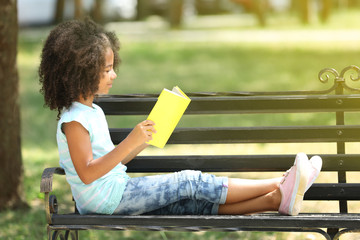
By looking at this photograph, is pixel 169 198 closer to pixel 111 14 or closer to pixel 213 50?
pixel 213 50

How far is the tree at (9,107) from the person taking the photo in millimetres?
5344

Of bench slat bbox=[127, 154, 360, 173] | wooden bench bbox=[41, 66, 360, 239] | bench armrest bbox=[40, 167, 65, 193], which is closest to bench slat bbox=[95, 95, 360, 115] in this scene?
wooden bench bbox=[41, 66, 360, 239]

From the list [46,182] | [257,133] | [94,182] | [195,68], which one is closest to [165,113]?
[94,182]

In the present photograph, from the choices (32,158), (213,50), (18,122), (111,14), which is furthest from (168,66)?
(111,14)

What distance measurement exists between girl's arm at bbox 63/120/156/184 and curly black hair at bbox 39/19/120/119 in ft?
0.68

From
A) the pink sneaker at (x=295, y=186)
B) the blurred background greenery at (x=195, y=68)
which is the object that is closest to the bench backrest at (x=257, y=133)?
the pink sneaker at (x=295, y=186)

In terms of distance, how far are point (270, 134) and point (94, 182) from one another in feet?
3.48

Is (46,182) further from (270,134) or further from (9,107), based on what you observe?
(9,107)

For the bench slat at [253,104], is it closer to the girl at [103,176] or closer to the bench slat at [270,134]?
the bench slat at [270,134]

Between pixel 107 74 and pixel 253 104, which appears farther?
pixel 253 104

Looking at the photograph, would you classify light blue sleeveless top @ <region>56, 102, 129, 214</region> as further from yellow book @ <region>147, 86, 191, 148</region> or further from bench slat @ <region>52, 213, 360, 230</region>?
yellow book @ <region>147, 86, 191, 148</region>

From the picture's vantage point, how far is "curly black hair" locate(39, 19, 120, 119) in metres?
3.46

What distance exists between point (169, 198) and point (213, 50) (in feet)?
45.0

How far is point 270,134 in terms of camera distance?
3994 millimetres
